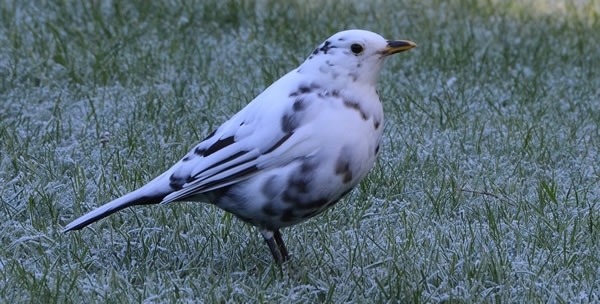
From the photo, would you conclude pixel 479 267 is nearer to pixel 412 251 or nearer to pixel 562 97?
pixel 412 251

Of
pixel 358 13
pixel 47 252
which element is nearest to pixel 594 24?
pixel 358 13

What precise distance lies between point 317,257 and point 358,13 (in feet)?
12.4

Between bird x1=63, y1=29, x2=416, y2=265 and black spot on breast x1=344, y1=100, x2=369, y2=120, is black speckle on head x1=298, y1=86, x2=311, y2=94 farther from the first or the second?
black spot on breast x1=344, y1=100, x2=369, y2=120

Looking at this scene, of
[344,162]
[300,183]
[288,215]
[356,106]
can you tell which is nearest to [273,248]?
[288,215]

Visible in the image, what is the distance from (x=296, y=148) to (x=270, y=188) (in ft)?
0.51

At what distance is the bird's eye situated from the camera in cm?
376

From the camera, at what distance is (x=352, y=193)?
4656 mm

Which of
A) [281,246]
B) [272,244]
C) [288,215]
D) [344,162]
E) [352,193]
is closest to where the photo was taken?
[344,162]

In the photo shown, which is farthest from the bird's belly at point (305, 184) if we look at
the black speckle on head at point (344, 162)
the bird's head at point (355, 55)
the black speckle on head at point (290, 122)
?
the bird's head at point (355, 55)

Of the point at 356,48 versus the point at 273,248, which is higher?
the point at 356,48

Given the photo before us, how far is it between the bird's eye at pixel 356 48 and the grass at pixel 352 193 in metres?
0.67

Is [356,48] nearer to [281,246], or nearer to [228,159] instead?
[228,159]

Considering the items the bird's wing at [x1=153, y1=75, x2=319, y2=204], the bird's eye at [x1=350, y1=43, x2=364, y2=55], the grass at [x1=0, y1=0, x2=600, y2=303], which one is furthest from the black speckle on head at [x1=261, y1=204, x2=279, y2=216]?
the bird's eye at [x1=350, y1=43, x2=364, y2=55]

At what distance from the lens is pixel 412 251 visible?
13.1 ft
